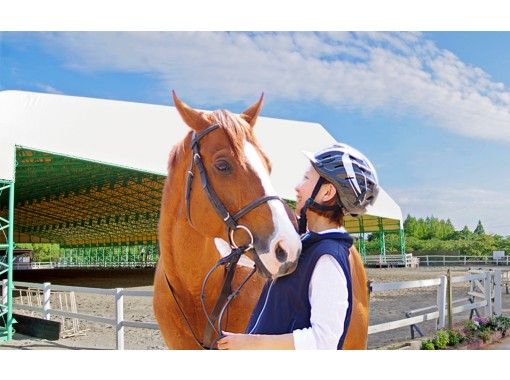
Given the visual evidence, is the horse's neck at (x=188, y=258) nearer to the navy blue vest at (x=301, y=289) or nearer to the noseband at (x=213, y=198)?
the noseband at (x=213, y=198)

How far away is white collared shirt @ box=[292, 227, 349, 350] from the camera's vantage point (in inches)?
77.4

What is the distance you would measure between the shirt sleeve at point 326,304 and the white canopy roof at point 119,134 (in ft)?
6.08

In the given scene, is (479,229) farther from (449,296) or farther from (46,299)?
(46,299)

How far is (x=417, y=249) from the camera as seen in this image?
20.0ft

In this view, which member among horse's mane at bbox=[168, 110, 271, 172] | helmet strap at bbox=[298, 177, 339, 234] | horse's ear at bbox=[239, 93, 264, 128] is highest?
horse's ear at bbox=[239, 93, 264, 128]

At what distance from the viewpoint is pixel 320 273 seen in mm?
1994

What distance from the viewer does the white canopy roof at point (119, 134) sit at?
4.19 metres

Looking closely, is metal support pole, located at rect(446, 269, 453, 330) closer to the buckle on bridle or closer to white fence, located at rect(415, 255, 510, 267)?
white fence, located at rect(415, 255, 510, 267)

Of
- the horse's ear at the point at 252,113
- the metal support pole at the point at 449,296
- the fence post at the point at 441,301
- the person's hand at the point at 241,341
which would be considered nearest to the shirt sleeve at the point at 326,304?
the person's hand at the point at 241,341

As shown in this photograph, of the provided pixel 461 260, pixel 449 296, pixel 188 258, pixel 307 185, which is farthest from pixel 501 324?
pixel 307 185

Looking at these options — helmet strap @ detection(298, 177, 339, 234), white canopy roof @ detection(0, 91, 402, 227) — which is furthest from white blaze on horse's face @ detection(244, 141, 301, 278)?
white canopy roof @ detection(0, 91, 402, 227)

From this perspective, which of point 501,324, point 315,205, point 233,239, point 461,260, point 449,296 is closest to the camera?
point 315,205

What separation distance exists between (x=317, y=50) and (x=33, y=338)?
194 inches

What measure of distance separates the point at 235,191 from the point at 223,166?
143mm
